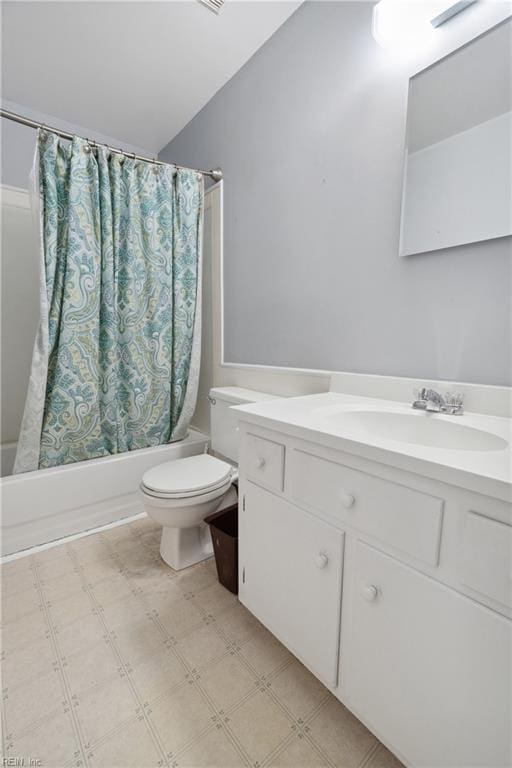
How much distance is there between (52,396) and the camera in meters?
1.70

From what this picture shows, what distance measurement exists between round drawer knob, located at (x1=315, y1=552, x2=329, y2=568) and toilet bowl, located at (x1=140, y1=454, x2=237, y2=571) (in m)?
0.64

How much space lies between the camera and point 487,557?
0.55 metres

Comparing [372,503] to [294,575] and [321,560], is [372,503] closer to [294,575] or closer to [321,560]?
[321,560]

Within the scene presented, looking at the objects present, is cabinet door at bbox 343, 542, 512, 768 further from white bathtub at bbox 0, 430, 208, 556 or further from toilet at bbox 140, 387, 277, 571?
white bathtub at bbox 0, 430, 208, 556

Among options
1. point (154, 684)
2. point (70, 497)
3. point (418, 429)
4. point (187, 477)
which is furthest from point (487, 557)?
point (70, 497)

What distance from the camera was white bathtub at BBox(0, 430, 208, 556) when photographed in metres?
1.56

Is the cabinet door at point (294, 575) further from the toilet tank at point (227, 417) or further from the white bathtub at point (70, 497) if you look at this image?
the white bathtub at point (70, 497)

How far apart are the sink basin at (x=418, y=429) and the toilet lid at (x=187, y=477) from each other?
2.11 ft

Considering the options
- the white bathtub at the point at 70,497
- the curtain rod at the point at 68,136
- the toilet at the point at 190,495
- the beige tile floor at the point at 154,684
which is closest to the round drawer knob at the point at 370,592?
the beige tile floor at the point at 154,684

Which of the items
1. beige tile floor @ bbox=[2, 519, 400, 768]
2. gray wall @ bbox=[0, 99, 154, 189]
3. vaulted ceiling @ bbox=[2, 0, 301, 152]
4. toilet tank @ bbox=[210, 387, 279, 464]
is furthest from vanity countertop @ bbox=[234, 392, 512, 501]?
gray wall @ bbox=[0, 99, 154, 189]

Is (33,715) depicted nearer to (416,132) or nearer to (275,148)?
(416,132)

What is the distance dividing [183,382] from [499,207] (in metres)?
1.73

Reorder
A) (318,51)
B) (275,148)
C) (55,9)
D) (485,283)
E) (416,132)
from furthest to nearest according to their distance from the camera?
(275,148)
(55,9)
(318,51)
(416,132)
(485,283)

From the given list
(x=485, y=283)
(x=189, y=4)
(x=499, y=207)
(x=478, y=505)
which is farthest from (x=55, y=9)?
(x=478, y=505)
